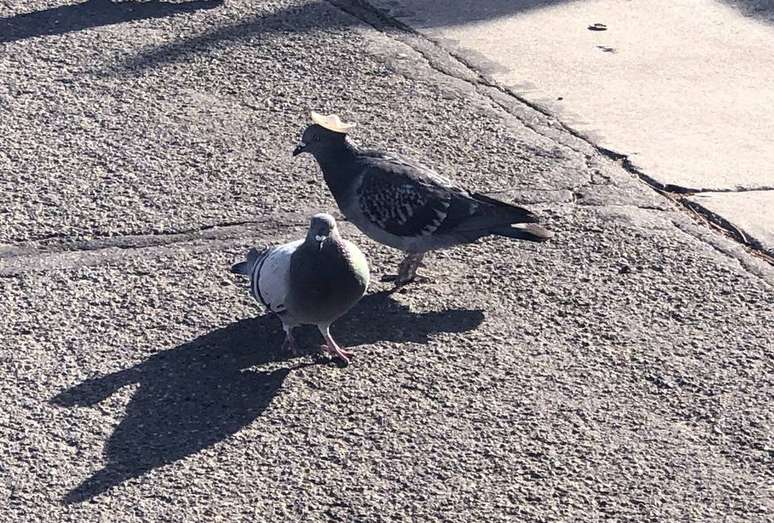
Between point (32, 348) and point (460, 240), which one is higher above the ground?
point (460, 240)

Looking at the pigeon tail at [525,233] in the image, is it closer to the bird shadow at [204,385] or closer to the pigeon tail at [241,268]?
the bird shadow at [204,385]

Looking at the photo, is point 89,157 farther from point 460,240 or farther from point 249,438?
point 249,438

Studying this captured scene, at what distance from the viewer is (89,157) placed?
259 inches

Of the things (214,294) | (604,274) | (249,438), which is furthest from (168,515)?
(604,274)

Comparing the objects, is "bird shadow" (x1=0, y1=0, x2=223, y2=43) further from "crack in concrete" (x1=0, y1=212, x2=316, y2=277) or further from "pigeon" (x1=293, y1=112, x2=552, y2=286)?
"pigeon" (x1=293, y1=112, x2=552, y2=286)

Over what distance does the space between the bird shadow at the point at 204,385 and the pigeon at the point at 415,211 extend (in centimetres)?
26

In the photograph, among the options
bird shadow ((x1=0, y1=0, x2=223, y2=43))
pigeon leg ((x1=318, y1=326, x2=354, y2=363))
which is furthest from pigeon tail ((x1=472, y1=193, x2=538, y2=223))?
bird shadow ((x1=0, y1=0, x2=223, y2=43))

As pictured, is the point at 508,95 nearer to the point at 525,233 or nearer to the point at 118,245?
the point at 525,233

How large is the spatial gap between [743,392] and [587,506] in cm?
91

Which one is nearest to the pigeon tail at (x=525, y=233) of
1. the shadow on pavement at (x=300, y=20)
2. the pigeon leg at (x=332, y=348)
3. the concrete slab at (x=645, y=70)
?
the pigeon leg at (x=332, y=348)

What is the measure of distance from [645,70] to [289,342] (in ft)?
12.5

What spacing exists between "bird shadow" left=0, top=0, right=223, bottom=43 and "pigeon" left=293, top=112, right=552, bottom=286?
3688 millimetres

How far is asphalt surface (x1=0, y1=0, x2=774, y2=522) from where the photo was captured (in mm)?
4129

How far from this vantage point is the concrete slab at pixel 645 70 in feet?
22.2
